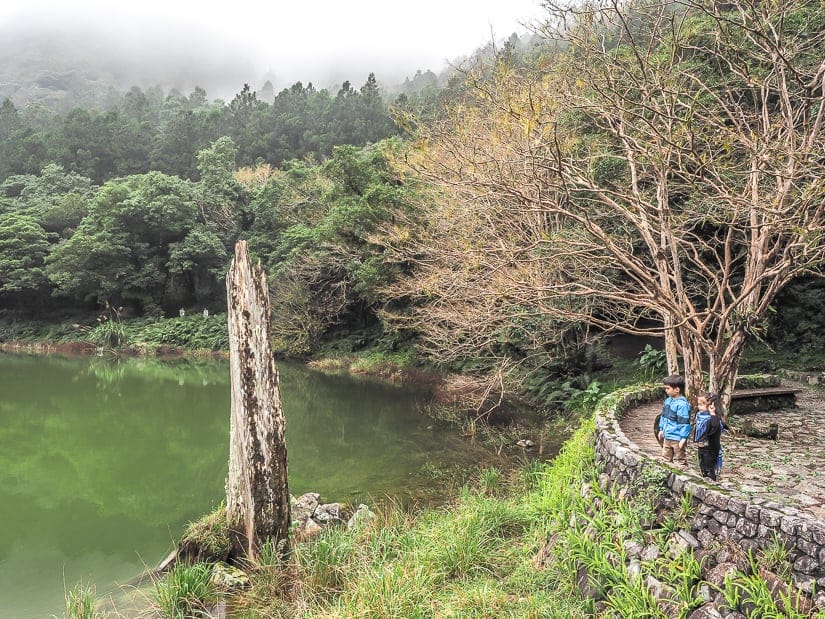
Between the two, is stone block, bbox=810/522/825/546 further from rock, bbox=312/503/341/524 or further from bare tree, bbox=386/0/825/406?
rock, bbox=312/503/341/524

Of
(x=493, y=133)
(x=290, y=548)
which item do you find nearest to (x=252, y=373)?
(x=290, y=548)

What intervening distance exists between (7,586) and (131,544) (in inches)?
49.1

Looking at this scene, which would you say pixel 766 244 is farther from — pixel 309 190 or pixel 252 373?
pixel 309 190

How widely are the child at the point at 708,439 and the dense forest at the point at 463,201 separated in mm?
1720

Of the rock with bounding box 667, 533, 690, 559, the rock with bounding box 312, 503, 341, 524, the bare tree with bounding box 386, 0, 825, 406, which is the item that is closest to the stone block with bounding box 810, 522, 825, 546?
the rock with bounding box 667, 533, 690, 559

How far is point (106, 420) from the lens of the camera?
12.5 meters

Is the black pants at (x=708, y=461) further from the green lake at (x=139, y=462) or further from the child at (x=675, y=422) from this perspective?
the green lake at (x=139, y=462)

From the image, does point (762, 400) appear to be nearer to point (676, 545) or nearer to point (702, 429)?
point (702, 429)

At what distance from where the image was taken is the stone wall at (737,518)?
294 centimetres

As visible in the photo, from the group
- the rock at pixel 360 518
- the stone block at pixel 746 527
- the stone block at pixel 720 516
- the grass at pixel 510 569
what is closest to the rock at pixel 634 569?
the grass at pixel 510 569

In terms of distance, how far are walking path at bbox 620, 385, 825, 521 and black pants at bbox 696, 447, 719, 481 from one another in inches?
3.0

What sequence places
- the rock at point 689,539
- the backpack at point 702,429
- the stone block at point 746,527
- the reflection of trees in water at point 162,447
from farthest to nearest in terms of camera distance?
the reflection of trees in water at point 162,447, the backpack at point 702,429, the rock at point 689,539, the stone block at point 746,527

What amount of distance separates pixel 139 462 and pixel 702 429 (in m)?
9.29

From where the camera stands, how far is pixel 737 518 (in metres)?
3.38
